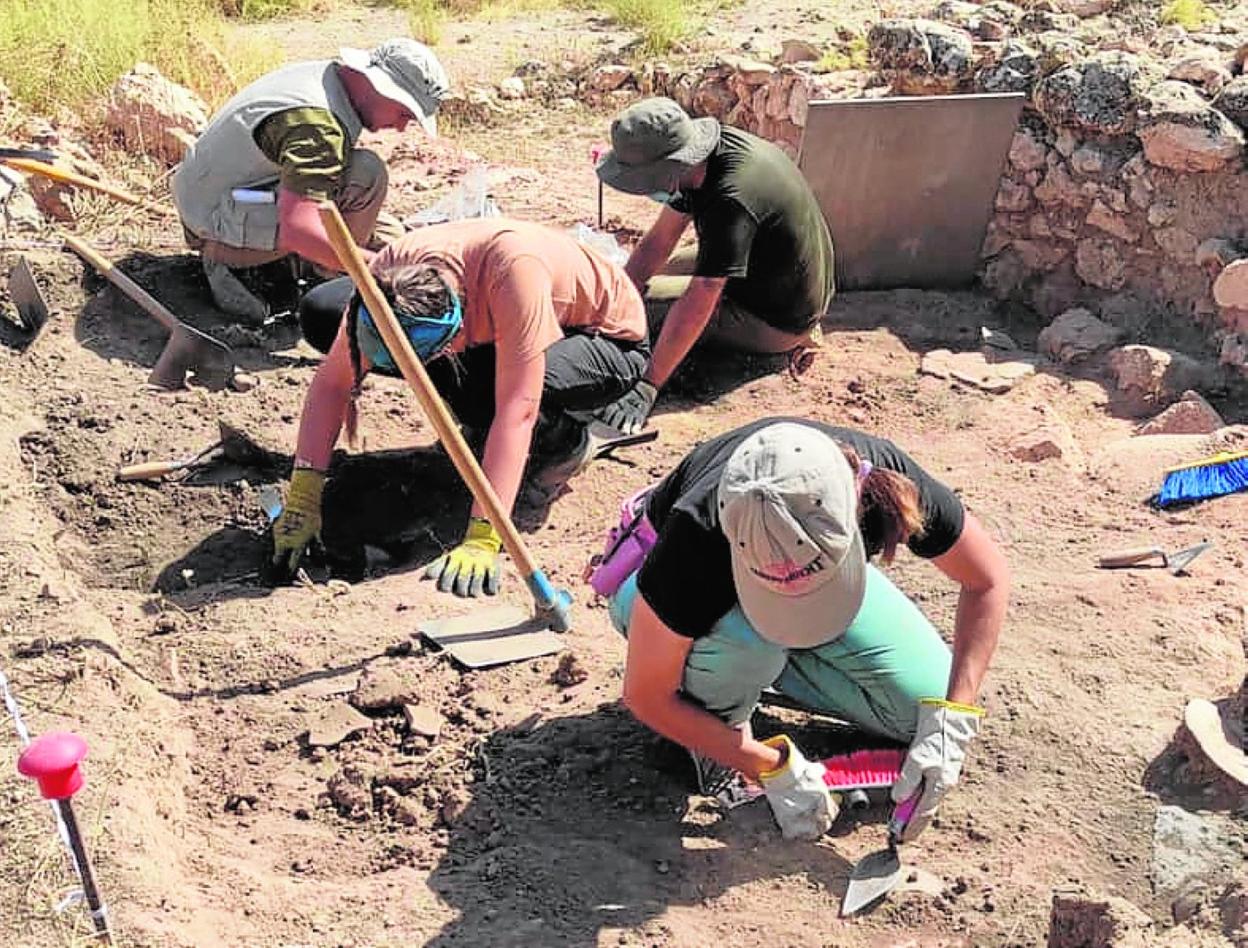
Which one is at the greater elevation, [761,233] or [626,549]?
[761,233]

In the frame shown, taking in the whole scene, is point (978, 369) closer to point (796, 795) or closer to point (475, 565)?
point (475, 565)

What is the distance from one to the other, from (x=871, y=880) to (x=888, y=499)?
0.82 metres

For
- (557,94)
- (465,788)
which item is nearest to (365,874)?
(465,788)

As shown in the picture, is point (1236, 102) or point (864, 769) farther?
point (1236, 102)

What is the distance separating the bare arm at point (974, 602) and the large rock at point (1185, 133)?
3116 mm

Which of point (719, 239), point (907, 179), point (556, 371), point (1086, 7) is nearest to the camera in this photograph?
point (556, 371)

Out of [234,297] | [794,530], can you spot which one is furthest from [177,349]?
[794,530]

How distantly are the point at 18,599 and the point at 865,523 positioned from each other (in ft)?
Answer: 7.11

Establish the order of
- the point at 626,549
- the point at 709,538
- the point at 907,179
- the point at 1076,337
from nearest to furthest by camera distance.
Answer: the point at 709,538, the point at 626,549, the point at 1076,337, the point at 907,179

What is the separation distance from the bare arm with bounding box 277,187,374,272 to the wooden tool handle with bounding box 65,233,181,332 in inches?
25.0

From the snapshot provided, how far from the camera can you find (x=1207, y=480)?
430 centimetres

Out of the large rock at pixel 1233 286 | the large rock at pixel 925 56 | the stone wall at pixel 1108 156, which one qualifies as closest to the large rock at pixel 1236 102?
the stone wall at pixel 1108 156

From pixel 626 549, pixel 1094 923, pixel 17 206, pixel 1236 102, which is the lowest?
pixel 1094 923

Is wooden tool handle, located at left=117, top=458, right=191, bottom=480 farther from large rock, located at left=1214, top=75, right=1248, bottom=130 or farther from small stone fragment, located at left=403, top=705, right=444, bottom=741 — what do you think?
large rock, located at left=1214, top=75, right=1248, bottom=130
